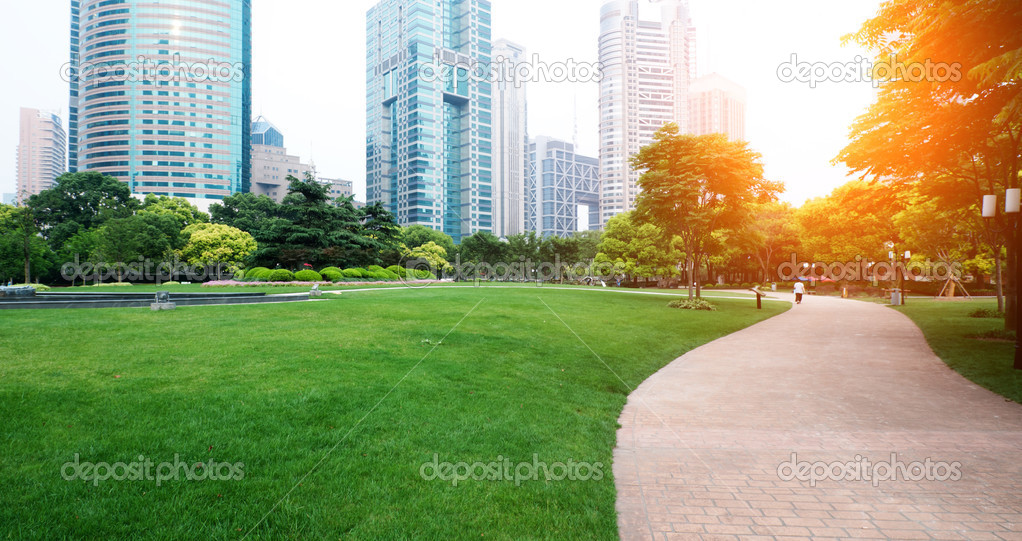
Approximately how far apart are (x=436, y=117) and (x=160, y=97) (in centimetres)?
6836

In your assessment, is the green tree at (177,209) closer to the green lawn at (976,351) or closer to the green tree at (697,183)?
the green tree at (697,183)

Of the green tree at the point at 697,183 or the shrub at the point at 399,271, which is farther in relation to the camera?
the shrub at the point at 399,271

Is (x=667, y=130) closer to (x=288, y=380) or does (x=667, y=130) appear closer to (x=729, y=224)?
(x=729, y=224)

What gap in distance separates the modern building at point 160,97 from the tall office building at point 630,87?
12344 centimetres

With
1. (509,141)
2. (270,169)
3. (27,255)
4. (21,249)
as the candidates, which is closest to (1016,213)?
(27,255)

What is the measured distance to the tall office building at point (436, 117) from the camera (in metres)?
133

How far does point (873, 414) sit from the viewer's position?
A: 265 inches

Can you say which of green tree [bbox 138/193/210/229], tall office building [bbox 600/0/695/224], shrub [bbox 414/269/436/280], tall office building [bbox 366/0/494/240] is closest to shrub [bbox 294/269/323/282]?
shrub [bbox 414/269/436/280]

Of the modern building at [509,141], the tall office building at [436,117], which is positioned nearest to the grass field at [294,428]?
the tall office building at [436,117]

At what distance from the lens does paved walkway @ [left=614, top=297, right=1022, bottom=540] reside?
12.4 ft

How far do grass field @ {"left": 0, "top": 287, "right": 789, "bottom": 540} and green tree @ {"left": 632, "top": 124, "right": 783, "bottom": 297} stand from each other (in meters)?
14.8

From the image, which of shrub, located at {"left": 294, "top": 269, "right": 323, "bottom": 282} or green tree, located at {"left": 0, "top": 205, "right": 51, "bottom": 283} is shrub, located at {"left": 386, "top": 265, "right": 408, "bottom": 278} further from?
green tree, located at {"left": 0, "top": 205, "right": 51, "bottom": 283}

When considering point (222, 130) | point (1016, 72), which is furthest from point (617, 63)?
point (1016, 72)

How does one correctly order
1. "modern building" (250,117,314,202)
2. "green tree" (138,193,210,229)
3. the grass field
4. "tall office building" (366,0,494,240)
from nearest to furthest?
the grass field → "green tree" (138,193,210,229) → "tall office building" (366,0,494,240) → "modern building" (250,117,314,202)
